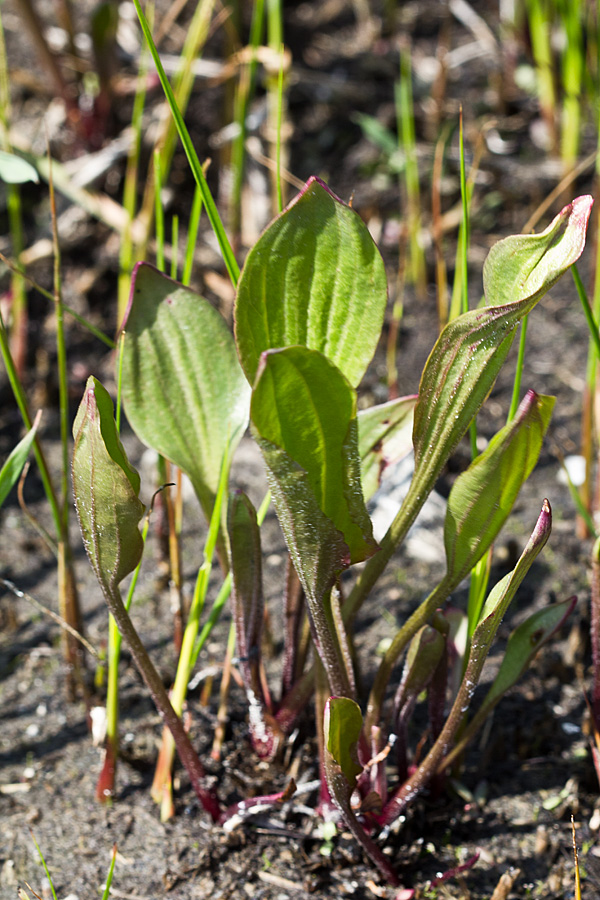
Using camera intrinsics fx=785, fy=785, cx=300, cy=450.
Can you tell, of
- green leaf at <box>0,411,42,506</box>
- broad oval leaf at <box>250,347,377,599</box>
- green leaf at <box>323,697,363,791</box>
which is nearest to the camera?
broad oval leaf at <box>250,347,377,599</box>

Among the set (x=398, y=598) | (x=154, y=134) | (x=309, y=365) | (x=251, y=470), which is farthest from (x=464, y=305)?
(x=154, y=134)

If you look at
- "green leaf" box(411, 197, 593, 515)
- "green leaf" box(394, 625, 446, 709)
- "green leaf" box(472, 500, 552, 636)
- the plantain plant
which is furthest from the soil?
"green leaf" box(411, 197, 593, 515)

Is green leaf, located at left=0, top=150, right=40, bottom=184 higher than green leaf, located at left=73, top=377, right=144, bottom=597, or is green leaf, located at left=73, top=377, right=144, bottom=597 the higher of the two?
green leaf, located at left=0, top=150, right=40, bottom=184

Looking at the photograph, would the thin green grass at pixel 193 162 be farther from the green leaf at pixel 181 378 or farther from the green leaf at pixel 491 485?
the green leaf at pixel 491 485

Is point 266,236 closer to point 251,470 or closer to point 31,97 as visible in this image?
point 251,470

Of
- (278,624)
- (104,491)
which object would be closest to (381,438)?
(104,491)

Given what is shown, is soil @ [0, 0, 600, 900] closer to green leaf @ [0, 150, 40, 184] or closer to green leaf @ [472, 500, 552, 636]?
green leaf @ [472, 500, 552, 636]
